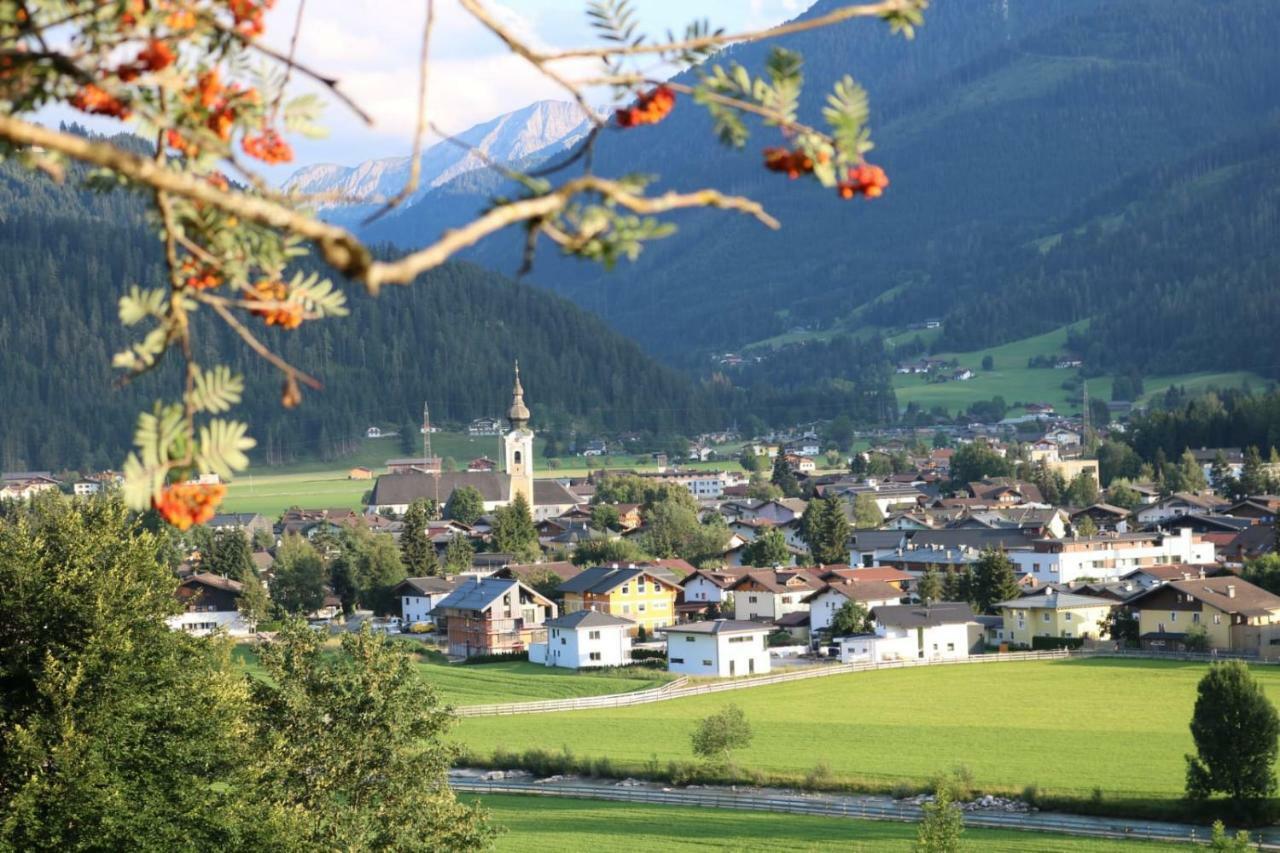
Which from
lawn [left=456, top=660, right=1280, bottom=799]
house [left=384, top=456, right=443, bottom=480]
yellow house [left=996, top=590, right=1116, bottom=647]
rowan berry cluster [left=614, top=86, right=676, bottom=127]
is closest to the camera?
rowan berry cluster [left=614, top=86, right=676, bottom=127]

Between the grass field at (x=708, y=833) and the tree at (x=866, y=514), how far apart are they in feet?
196

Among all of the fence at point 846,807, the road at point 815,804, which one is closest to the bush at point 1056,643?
the road at point 815,804

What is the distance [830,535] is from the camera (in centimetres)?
7981

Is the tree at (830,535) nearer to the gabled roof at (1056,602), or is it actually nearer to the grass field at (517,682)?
the gabled roof at (1056,602)

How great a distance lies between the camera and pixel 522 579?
66.7 m

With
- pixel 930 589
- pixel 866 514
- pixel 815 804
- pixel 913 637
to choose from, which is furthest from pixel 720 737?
pixel 866 514

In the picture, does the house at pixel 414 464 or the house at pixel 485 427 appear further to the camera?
the house at pixel 485 427

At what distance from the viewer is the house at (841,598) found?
197 feet

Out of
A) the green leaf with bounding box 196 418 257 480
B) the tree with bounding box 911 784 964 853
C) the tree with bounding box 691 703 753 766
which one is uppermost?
the green leaf with bounding box 196 418 257 480

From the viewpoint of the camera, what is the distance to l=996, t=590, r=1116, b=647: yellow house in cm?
5703

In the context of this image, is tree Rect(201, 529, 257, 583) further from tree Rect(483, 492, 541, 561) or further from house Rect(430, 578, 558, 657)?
house Rect(430, 578, 558, 657)

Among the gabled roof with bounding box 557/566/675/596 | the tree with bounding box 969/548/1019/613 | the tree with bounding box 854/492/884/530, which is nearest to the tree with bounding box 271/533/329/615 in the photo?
the gabled roof with bounding box 557/566/675/596

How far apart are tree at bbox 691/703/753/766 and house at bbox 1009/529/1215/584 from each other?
112 ft

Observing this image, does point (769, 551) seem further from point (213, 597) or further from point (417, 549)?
point (213, 597)
